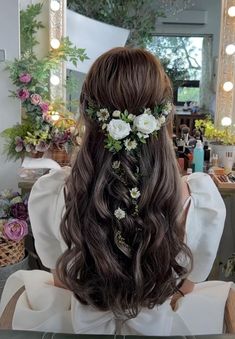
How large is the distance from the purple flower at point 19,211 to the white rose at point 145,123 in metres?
1.13

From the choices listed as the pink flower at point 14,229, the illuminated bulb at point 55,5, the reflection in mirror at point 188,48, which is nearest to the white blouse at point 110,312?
the pink flower at point 14,229

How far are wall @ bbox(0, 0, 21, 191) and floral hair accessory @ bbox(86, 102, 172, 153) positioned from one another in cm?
131

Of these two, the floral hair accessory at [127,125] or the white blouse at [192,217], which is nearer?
the floral hair accessory at [127,125]

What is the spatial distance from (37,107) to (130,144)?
1.28m

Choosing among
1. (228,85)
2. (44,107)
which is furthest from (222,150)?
(44,107)

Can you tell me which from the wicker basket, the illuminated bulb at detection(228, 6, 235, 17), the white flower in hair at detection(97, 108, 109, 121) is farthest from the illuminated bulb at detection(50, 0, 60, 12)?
the white flower in hair at detection(97, 108, 109, 121)

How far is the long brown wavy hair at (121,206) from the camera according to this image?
954 mm

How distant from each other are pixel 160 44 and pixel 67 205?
1.46m

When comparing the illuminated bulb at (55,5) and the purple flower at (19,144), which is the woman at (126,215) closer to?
the purple flower at (19,144)

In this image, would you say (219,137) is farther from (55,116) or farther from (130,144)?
(130,144)

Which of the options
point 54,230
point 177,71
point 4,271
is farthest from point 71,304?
point 177,71

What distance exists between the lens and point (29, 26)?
219cm

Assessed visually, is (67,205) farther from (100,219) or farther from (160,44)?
(160,44)

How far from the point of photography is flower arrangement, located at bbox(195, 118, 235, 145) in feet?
7.26
